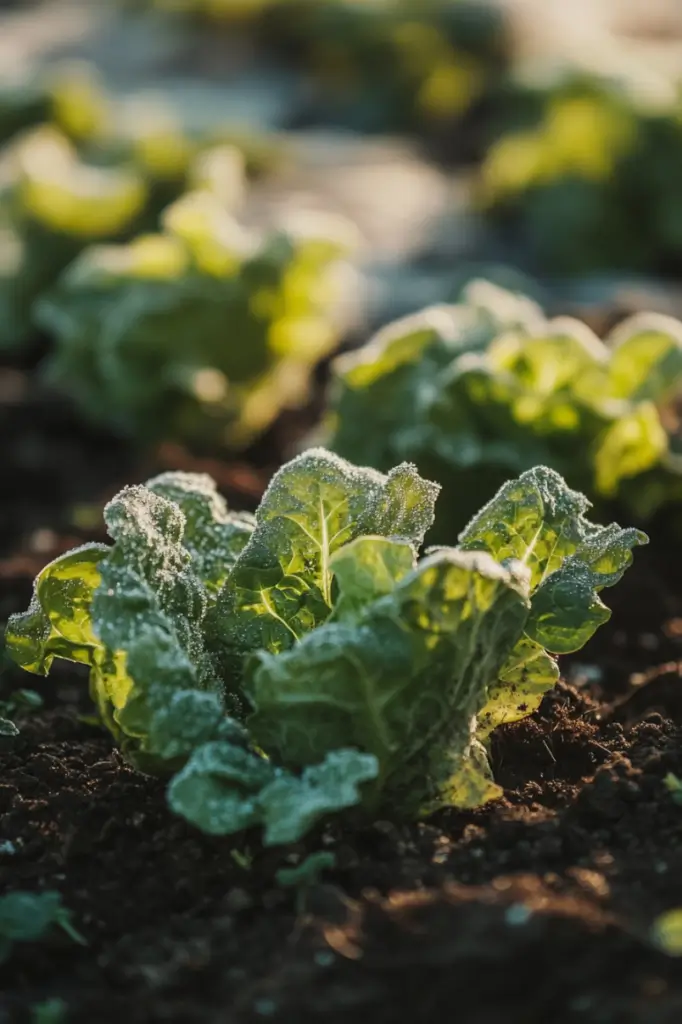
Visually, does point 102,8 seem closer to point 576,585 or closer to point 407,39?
point 407,39

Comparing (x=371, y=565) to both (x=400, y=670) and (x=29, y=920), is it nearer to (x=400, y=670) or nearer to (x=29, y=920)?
(x=400, y=670)

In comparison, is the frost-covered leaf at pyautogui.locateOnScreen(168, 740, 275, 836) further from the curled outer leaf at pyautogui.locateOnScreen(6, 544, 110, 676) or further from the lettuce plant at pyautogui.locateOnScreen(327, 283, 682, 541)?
the lettuce plant at pyautogui.locateOnScreen(327, 283, 682, 541)

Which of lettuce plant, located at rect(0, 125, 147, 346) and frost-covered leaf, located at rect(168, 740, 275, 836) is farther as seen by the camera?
lettuce plant, located at rect(0, 125, 147, 346)

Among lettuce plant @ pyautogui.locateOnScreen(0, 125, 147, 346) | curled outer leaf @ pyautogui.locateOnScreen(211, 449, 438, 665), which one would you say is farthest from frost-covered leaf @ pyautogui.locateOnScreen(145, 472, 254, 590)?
lettuce plant @ pyautogui.locateOnScreen(0, 125, 147, 346)

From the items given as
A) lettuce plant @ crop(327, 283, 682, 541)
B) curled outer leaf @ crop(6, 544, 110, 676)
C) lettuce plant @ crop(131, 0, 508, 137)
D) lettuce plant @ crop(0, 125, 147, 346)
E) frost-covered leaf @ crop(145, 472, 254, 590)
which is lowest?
curled outer leaf @ crop(6, 544, 110, 676)

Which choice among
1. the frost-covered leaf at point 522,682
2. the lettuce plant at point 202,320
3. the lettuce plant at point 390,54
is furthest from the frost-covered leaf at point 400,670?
the lettuce plant at point 390,54

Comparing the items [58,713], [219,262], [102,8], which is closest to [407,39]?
[102,8]
